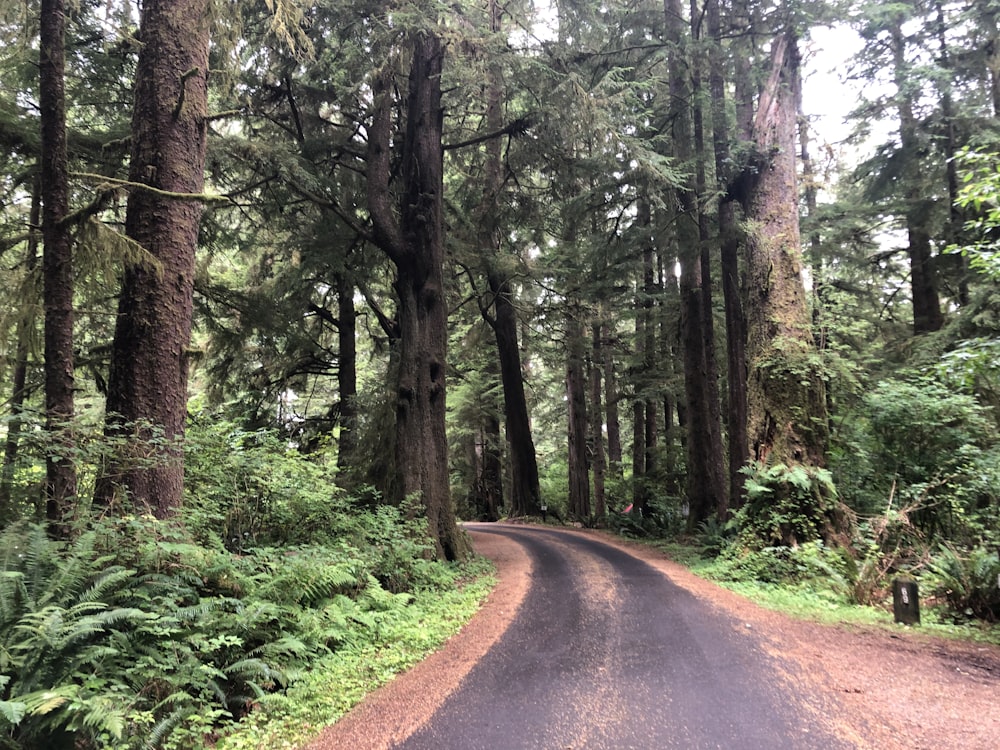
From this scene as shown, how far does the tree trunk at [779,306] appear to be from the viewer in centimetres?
986

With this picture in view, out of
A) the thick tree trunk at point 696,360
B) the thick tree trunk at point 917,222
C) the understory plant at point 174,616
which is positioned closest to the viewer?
the understory plant at point 174,616

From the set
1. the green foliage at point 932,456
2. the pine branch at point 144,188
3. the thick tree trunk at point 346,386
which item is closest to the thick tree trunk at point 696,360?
the green foliage at point 932,456

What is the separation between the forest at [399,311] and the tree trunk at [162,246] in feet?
0.12

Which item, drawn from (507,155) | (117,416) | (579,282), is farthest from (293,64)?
(579,282)

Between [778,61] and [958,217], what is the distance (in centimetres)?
602

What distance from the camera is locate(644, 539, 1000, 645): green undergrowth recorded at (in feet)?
18.9

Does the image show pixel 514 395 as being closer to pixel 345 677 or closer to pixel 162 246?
pixel 162 246

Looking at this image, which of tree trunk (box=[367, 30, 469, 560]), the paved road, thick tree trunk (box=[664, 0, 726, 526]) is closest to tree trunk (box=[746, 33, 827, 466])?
thick tree trunk (box=[664, 0, 726, 526])

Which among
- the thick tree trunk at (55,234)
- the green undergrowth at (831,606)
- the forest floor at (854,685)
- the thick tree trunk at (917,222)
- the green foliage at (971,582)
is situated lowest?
the green undergrowth at (831,606)

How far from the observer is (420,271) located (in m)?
11.3

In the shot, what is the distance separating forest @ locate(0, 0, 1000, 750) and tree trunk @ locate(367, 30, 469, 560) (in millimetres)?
77

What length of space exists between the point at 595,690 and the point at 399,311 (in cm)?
966

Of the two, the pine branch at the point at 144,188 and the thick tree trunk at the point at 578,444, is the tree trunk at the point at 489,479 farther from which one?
the pine branch at the point at 144,188

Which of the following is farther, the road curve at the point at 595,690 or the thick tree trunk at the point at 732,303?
the thick tree trunk at the point at 732,303
